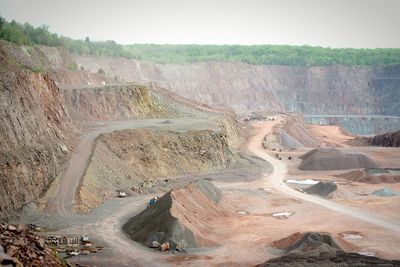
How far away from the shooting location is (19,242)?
22.3 meters

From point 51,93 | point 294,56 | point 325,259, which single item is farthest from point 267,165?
A: point 294,56

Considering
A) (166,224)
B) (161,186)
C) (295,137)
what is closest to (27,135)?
(161,186)

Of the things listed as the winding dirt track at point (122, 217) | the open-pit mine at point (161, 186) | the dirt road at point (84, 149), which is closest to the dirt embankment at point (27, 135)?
the open-pit mine at point (161, 186)

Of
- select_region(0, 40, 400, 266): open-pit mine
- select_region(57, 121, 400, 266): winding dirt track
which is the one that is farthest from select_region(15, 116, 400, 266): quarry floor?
select_region(0, 40, 400, 266): open-pit mine

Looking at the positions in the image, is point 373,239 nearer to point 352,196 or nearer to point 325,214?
point 325,214

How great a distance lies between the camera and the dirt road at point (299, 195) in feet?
140

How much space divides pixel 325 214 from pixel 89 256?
2195 cm

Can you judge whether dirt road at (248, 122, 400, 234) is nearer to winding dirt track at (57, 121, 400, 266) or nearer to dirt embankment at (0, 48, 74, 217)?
winding dirt track at (57, 121, 400, 266)

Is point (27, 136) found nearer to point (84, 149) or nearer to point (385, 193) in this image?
point (84, 149)

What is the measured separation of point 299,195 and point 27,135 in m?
27.4

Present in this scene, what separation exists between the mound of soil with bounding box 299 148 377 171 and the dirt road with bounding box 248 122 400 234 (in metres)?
3.65

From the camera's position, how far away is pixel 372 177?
202 feet

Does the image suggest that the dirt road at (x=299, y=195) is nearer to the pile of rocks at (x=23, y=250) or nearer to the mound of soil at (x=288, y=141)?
the mound of soil at (x=288, y=141)

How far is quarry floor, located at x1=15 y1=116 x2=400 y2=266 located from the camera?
110ft
